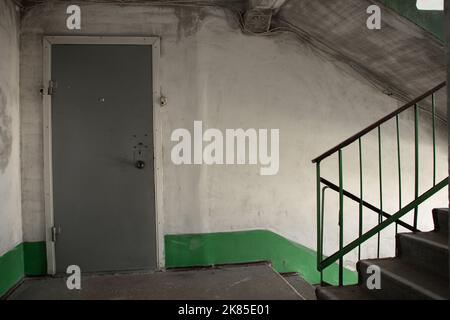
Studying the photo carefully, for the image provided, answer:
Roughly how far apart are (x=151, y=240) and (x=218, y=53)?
74.5 inches

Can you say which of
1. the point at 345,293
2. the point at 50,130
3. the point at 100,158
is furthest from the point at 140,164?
the point at 345,293

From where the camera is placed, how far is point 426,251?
79.4 inches

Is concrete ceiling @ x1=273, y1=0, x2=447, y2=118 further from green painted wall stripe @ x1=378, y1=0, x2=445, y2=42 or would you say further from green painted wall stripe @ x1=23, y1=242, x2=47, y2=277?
green painted wall stripe @ x1=23, y1=242, x2=47, y2=277

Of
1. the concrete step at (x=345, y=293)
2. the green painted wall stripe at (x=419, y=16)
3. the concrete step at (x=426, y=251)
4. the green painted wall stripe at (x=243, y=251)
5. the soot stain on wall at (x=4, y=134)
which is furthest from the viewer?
the green painted wall stripe at (x=243, y=251)

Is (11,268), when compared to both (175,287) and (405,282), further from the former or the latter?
(405,282)

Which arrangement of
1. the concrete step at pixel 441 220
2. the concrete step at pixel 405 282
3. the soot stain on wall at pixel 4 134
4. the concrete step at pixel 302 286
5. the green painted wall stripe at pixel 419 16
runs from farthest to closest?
the concrete step at pixel 302 286 → the soot stain on wall at pixel 4 134 → the green painted wall stripe at pixel 419 16 → the concrete step at pixel 441 220 → the concrete step at pixel 405 282

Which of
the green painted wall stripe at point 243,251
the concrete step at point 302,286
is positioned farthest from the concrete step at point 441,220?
the green painted wall stripe at point 243,251

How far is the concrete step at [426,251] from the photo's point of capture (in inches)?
74.5

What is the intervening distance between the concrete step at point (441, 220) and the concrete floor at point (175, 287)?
1.09 meters

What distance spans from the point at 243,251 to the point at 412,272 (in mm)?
1547

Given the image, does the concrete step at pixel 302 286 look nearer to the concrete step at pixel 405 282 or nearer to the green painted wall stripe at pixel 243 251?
the green painted wall stripe at pixel 243 251

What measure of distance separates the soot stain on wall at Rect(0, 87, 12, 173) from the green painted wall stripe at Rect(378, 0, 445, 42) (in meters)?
3.08

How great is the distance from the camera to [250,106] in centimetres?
320

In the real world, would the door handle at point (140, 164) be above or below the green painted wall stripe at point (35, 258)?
above
